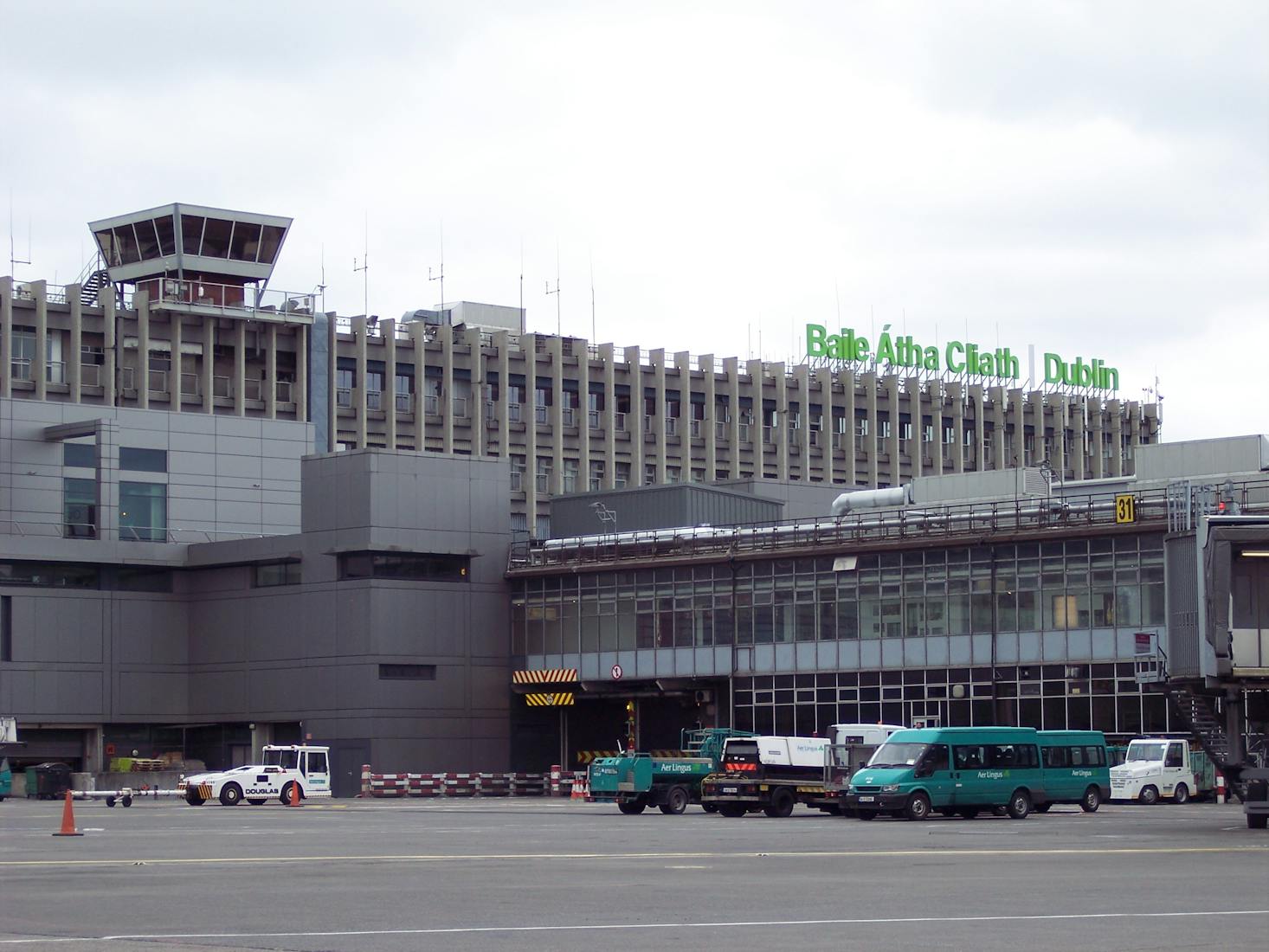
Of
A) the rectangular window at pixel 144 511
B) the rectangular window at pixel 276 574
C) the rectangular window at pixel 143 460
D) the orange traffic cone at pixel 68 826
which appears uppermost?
the rectangular window at pixel 143 460

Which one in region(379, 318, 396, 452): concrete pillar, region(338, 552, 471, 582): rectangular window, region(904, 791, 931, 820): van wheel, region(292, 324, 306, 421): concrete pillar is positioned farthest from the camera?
region(379, 318, 396, 452): concrete pillar

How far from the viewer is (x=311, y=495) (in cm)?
8969

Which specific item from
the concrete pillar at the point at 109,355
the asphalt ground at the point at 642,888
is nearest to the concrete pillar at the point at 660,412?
the concrete pillar at the point at 109,355

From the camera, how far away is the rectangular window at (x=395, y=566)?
8775 centimetres

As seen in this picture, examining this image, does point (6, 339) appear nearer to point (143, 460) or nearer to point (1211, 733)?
point (143, 460)

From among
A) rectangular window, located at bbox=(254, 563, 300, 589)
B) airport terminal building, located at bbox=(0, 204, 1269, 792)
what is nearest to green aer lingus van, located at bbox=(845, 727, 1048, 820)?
airport terminal building, located at bbox=(0, 204, 1269, 792)

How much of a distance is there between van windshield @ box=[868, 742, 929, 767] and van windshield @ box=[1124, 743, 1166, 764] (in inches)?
754

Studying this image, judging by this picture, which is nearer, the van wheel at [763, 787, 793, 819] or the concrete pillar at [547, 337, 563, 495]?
the van wheel at [763, 787, 793, 819]

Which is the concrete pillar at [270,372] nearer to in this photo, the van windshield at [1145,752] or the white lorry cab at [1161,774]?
the van windshield at [1145,752]

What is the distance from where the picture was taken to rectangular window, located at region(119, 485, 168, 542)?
96125 millimetres

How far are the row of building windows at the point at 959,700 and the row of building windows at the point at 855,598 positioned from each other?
1.69m

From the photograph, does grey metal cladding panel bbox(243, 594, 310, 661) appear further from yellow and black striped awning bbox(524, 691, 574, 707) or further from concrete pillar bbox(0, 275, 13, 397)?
concrete pillar bbox(0, 275, 13, 397)

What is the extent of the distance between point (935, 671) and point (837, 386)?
6306cm

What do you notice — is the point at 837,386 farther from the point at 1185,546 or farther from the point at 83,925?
the point at 83,925
